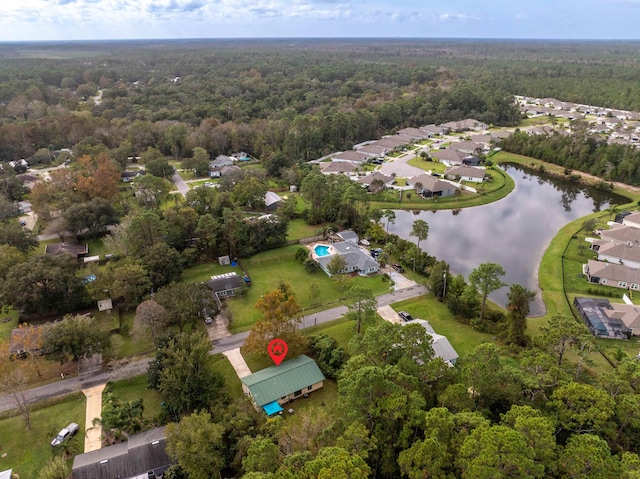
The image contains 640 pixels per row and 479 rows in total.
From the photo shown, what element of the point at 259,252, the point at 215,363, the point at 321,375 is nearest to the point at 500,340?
the point at 321,375

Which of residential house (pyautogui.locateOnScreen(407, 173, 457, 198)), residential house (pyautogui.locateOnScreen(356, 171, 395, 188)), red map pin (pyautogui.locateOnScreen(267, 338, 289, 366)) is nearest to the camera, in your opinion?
red map pin (pyautogui.locateOnScreen(267, 338, 289, 366))

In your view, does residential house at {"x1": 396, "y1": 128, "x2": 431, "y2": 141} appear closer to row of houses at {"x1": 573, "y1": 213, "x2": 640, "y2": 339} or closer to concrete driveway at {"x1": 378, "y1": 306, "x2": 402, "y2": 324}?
row of houses at {"x1": 573, "y1": 213, "x2": 640, "y2": 339}

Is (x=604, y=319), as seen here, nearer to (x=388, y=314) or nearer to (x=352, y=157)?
(x=388, y=314)

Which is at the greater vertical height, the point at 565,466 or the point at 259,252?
the point at 565,466

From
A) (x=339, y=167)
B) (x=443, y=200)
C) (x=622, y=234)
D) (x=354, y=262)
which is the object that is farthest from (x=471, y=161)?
(x=354, y=262)

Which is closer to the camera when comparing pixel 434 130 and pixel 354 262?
pixel 354 262

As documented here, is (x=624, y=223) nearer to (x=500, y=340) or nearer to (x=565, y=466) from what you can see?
(x=500, y=340)

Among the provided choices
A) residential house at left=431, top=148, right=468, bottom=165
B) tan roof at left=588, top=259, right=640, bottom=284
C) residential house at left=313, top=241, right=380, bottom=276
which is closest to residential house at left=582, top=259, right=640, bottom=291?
tan roof at left=588, top=259, right=640, bottom=284
